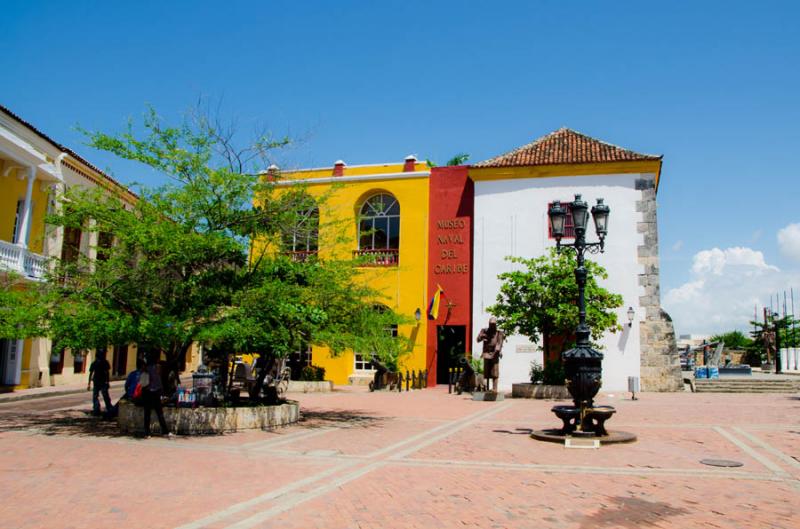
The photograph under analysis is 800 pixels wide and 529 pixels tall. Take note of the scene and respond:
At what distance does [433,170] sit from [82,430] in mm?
17281

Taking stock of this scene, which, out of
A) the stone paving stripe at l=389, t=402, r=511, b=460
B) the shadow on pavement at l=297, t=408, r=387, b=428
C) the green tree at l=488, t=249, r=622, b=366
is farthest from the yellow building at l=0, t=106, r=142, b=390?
the green tree at l=488, t=249, r=622, b=366

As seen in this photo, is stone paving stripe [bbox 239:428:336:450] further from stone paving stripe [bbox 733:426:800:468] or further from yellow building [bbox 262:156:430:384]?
yellow building [bbox 262:156:430:384]

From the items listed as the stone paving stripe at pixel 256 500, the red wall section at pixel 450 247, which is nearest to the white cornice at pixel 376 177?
the red wall section at pixel 450 247

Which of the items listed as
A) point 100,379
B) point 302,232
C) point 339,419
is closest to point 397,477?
point 339,419

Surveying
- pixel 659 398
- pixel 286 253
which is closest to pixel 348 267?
pixel 286 253

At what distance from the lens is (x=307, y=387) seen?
71.7ft

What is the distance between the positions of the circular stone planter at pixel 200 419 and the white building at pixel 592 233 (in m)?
13.1

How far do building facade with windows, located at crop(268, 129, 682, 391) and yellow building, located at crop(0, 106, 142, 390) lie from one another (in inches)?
350

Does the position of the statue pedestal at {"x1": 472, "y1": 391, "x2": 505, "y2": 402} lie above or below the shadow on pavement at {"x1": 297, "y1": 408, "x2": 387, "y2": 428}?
above

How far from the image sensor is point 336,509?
5.97 m

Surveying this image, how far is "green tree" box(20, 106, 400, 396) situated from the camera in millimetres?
10625

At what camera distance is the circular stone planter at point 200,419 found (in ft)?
36.6

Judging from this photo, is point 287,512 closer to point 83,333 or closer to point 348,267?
point 83,333

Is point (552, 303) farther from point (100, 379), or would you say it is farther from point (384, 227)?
point (100, 379)
